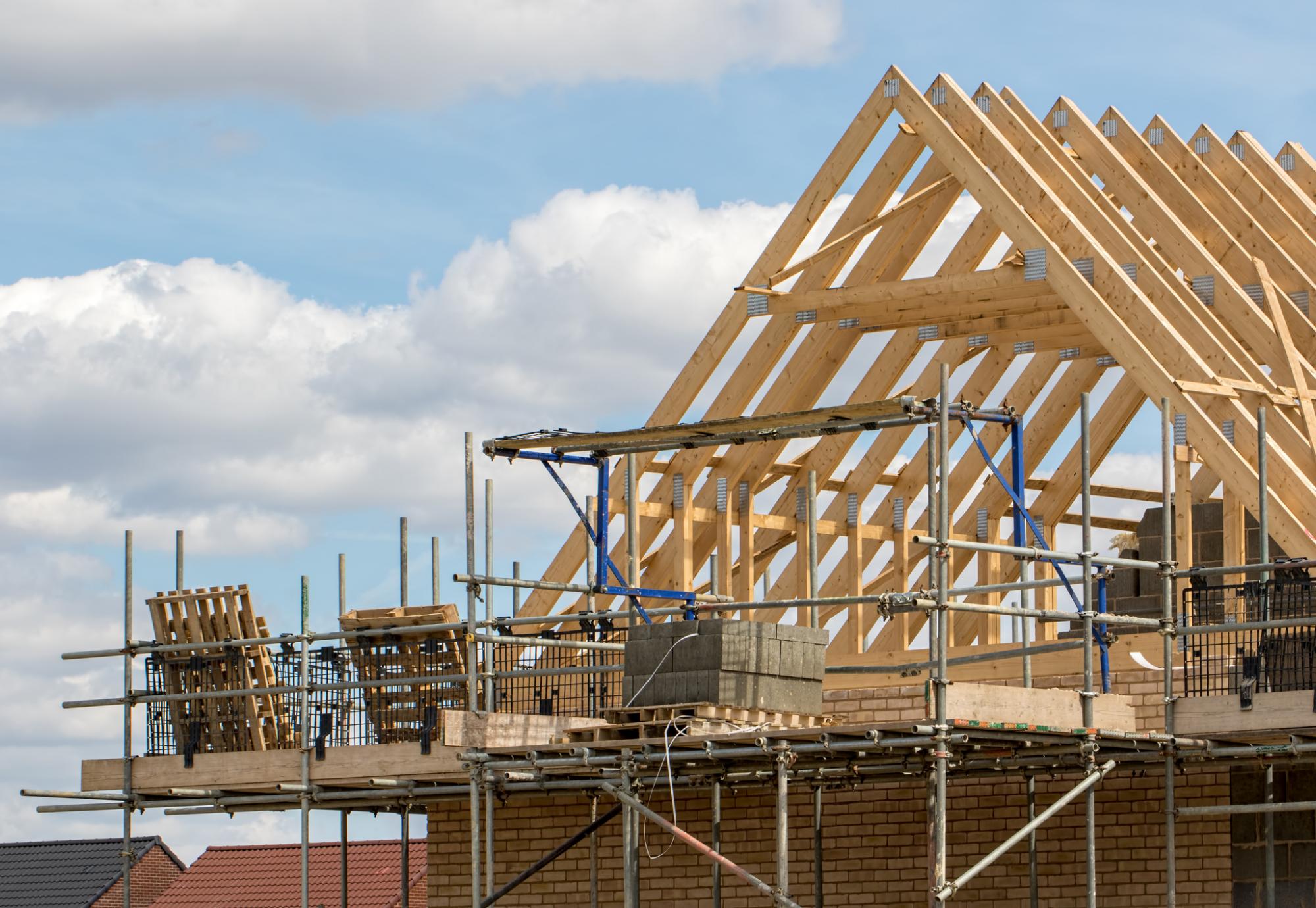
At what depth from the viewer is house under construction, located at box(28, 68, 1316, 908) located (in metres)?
14.9

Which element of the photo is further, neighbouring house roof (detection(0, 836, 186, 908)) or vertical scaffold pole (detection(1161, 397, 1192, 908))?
neighbouring house roof (detection(0, 836, 186, 908))

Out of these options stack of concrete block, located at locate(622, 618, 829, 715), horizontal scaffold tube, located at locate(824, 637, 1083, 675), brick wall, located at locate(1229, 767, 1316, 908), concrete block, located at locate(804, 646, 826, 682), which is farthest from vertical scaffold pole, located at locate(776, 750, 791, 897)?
brick wall, located at locate(1229, 767, 1316, 908)

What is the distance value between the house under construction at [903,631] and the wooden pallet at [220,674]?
0.10ft

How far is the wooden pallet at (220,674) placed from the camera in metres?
18.6

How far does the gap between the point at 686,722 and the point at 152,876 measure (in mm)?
25538

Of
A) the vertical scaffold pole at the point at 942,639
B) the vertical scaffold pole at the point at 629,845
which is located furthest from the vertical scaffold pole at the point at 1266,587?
the vertical scaffold pole at the point at 629,845

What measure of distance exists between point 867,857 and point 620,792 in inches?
123

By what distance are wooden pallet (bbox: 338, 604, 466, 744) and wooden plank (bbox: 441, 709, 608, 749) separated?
101 cm

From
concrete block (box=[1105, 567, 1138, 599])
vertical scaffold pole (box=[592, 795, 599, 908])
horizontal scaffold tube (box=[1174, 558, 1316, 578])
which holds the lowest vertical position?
vertical scaffold pole (box=[592, 795, 599, 908])

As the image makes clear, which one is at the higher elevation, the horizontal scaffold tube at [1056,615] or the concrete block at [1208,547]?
the concrete block at [1208,547]

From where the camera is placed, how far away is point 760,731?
14.2m

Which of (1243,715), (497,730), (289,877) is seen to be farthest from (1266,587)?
(289,877)

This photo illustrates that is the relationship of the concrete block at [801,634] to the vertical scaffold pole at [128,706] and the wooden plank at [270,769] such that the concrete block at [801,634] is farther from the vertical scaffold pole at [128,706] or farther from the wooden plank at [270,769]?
the vertical scaffold pole at [128,706]

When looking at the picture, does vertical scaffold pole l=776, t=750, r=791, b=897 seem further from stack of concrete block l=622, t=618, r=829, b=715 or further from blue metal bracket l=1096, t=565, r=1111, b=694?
blue metal bracket l=1096, t=565, r=1111, b=694
